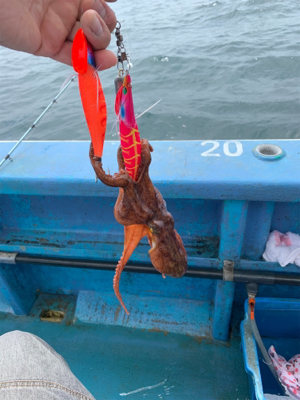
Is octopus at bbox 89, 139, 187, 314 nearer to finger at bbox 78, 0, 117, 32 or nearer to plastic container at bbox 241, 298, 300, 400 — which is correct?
finger at bbox 78, 0, 117, 32

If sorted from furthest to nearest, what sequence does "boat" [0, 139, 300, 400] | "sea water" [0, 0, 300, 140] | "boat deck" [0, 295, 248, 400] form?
"sea water" [0, 0, 300, 140], "boat deck" [0, 295, 248, 400], "boat" [0, 139, 300, 400]

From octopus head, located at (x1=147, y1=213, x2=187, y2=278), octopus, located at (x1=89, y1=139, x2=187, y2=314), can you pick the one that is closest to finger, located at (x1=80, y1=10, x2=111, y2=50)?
octopus, located at (x1=89, y1=139, x2=187, y2=314)

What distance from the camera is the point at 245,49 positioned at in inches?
394

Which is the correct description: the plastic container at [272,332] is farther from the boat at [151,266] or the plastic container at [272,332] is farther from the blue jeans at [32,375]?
the blue jeans at [32,375]

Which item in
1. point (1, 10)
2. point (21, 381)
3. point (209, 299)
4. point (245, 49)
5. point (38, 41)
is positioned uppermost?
point (1, 10)

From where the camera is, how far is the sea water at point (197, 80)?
6797 millimetres

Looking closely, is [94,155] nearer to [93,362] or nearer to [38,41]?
[38,41]

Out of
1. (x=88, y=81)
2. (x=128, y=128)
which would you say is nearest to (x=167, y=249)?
(x=128, y=128)

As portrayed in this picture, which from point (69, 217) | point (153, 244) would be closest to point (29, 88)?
point (69, 217)

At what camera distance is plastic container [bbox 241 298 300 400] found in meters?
2.45

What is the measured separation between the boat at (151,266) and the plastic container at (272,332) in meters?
0.04

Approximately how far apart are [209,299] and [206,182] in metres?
1.57

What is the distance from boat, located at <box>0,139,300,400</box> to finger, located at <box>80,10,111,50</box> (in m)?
1.15

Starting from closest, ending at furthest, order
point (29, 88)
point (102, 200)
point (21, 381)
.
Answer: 1. point (21, 381)
2. point (102, 200)
3. point (29, 88)
